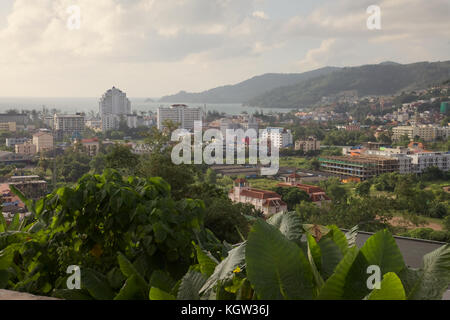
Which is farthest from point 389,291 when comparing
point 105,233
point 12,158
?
point 12,158

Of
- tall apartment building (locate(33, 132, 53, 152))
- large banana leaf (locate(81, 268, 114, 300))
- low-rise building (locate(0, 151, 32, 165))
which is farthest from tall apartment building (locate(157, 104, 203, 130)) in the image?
large banana leaf (locate(81, 268, 114, 300))

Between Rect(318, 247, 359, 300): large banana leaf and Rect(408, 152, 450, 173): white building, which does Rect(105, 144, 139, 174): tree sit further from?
Rect(318, 247, 359, 300): large banana leaf

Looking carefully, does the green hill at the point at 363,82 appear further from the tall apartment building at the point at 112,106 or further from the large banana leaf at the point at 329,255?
the large banana leaf at the point at 329,255

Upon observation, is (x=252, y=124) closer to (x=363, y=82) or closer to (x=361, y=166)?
(x=363, y=82)

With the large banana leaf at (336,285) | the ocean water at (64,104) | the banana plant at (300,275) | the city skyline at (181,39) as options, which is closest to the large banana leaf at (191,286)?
the banana plant at (300,275)
